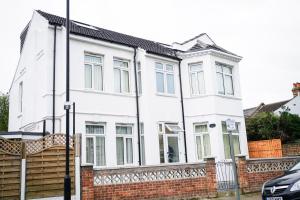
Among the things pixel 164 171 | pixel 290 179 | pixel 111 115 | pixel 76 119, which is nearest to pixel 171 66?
pixel 111 115

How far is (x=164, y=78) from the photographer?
63.9ft

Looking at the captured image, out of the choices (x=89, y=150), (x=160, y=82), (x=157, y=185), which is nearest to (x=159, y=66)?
(x=160, y=82)

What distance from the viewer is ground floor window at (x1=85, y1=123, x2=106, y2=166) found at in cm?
1579

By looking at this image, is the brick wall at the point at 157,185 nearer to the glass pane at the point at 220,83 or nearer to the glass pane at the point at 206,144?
the glass pane at the point at 206,144

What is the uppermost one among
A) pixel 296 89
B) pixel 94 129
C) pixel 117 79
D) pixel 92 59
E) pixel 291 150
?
pixel 296 89

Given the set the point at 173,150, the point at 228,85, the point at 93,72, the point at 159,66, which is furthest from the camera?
the point at 228,85

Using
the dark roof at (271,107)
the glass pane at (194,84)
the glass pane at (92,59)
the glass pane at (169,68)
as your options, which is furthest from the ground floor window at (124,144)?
the dark roof at (271,107)

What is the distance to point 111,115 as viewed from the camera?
16.8 metres

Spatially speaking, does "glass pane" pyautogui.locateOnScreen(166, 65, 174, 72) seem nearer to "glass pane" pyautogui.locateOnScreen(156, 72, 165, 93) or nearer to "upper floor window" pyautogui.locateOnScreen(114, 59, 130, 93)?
"glass pane" pyautogui.locateOnScreen(156, 72, 165, 93)

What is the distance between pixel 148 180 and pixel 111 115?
5232mm

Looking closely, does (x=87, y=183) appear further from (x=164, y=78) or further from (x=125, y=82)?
(x=164, y=78)

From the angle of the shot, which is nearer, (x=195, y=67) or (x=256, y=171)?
(x=256, y=171)

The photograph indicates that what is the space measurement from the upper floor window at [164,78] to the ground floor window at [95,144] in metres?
4.46

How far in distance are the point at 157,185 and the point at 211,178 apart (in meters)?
2.42
